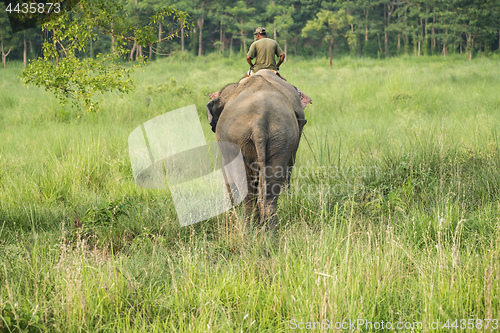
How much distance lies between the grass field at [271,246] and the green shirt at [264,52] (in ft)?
4.14

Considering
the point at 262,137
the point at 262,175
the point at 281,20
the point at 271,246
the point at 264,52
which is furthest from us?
the point at 281,20

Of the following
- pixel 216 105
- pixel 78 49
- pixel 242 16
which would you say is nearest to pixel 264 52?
pixel 216 105

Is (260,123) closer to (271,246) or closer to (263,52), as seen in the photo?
(271,246)

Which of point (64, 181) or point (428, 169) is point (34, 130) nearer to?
point (64, 181)

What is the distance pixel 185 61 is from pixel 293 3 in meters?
21.4

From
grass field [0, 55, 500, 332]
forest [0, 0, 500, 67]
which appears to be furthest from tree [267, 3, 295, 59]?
grass field [0, 55, 500, 332]

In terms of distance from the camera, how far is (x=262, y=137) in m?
4.11

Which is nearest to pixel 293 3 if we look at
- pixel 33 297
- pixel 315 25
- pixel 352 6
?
pixel 352 6

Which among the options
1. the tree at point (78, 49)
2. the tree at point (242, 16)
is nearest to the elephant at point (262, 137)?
the tree at point (78, 49)

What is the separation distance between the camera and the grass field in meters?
2.74

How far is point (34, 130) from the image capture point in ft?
31.4

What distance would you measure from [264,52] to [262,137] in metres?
2.28

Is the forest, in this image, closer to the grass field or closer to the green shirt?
the green shirt

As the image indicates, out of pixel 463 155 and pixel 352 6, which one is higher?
pixel 352 6
